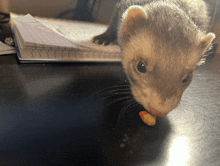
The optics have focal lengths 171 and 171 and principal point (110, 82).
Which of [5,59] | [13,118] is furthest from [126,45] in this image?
[5,59]

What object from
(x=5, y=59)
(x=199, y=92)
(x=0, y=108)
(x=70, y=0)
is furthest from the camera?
(x=70, y=0)

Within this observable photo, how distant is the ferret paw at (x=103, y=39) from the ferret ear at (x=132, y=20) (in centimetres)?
27

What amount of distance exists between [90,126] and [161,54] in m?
0.27

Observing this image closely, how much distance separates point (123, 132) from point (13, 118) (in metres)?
0.30

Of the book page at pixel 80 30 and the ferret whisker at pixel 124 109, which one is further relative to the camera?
the book page at pixel 80 30

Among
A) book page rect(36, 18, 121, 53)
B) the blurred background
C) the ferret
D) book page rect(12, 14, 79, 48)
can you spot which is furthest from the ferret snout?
the blurred background

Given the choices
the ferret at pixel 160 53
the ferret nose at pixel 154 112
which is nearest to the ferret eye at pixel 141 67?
the ferret at pixel 160 53

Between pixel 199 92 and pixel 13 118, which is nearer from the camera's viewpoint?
pixel 13 118

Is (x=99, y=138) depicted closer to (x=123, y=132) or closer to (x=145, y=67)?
(x=123, y=132)

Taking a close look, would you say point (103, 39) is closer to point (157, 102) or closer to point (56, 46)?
point (56, 46)

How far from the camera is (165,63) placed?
43 centimetres

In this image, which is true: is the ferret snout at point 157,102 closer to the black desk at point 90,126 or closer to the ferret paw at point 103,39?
the black desk at point 90,126

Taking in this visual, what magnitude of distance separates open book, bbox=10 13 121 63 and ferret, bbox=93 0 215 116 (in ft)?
0.58

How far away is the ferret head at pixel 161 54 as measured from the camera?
44 centimetres
